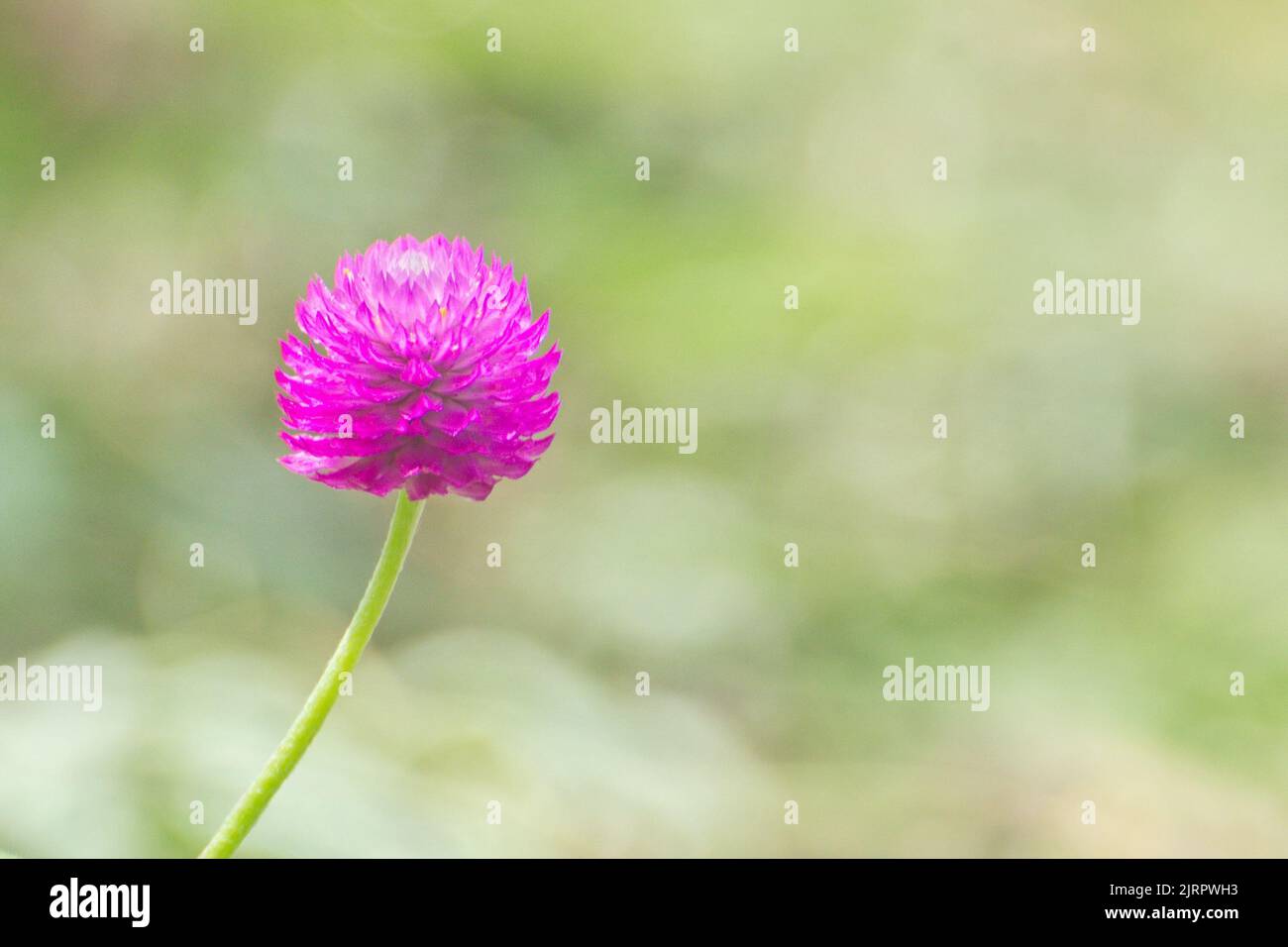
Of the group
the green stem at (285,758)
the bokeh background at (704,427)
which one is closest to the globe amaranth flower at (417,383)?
the green stem at (285,758)

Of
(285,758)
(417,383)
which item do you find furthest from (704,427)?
(285,758)

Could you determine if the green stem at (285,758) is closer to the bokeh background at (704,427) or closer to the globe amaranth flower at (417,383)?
the globe amaranth flower at (417,383)

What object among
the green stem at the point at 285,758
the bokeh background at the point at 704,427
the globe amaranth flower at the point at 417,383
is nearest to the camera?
the green stem at the point at 285,758

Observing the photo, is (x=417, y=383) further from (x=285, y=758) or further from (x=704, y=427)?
(x=704, y=427)

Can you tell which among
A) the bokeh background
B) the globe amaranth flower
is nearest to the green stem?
the globe amaranth flower

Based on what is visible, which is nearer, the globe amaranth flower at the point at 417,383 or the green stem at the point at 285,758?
the green stem at the point at 285,758

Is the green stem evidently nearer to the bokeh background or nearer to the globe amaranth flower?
the globe amaranth flower
